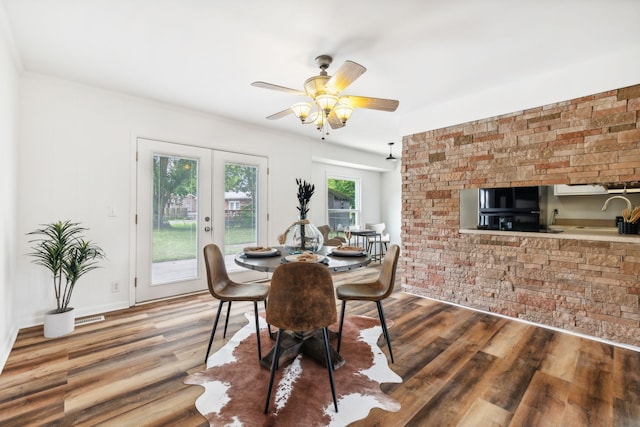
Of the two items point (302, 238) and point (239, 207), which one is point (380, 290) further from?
point (239, 207)

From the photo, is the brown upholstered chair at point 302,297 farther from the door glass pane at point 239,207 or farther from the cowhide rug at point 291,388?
the door glass pane at point 239,207

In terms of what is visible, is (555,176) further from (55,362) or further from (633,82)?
(55,362)

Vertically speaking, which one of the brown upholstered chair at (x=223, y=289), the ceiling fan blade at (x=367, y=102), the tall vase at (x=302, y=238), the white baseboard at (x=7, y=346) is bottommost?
the white baseboard at (x=7, y=346)

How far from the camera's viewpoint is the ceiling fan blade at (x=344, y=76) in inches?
77.2

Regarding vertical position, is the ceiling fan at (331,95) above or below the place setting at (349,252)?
above

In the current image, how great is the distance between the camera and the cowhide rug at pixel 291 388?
160 centimetres

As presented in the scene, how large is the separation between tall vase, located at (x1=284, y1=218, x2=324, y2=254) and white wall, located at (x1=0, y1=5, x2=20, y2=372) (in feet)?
7.23

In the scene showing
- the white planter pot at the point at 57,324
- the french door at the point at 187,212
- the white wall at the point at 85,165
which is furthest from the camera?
the french door at the point at 187,212

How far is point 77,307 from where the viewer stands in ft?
10.1

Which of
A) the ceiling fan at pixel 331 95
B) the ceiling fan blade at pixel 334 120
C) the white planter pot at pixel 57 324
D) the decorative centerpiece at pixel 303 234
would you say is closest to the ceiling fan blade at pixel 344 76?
the ceiling fan at pixel 331 95

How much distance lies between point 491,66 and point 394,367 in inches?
109

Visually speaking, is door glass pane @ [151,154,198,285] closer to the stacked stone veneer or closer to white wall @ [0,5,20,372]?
white wall @ [0,5,20,372]

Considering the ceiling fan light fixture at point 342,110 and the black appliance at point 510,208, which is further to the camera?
the black appliance at point 510,208

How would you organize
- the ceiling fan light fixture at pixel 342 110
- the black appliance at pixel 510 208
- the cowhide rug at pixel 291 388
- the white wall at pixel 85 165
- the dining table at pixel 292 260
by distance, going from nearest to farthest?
the cowhide rug at pixel 291 388 < the dining table at pixel 292 260 < the ceiling fan light fixture at pixel 342 110 < the white wall at pixel 85 165 < the black appliance at pixel 510 208
